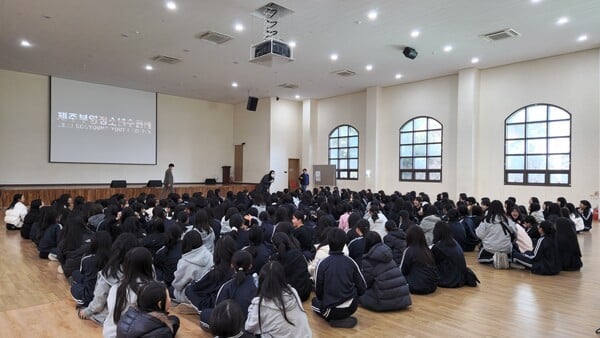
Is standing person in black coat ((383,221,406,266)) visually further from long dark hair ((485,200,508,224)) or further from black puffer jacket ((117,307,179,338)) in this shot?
black puffer jacket ((117,307,179,338))

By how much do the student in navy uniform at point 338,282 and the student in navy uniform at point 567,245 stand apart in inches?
137

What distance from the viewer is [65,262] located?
4.34m

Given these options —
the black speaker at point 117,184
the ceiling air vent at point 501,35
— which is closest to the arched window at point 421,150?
the ceiling air vent at point 501,35

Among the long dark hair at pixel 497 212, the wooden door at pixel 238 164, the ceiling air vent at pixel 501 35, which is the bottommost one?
the long dark hair at pixel 497 212

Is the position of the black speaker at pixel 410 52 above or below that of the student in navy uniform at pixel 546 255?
above

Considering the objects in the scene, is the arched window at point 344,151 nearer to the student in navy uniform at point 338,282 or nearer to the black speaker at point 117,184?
the black speaker at point 117,184

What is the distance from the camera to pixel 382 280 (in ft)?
11.5

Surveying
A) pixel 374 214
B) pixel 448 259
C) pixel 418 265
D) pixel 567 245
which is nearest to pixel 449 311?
pixel 418 265

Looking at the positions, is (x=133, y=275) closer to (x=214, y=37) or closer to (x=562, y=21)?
(x=214, y=37)

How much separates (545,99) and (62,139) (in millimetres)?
15655

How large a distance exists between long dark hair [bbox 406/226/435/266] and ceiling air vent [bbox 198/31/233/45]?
7043 mm

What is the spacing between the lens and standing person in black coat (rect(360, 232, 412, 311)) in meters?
3.45

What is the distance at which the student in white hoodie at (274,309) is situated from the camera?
→ 2.33m

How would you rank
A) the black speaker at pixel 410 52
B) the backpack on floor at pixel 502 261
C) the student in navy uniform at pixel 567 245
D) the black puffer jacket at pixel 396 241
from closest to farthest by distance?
the black puffer jacket at pixel 396 241, the student in navy uniform at pixel 567 245, the backpack on floor at pixel 502 261, the black speaker at pixel 410 52
